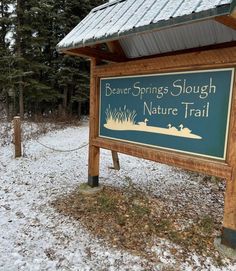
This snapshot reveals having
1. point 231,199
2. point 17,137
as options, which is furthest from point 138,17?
point 17,137

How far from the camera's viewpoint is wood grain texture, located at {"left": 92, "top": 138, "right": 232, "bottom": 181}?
2875 mm

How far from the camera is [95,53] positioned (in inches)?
171

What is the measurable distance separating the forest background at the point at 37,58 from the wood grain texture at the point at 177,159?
10706 mm

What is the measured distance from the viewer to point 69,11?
1595 centimetres

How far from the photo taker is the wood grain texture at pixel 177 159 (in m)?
2.88

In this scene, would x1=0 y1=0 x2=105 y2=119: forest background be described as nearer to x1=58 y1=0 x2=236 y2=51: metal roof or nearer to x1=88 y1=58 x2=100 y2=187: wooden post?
x1=88 y1=58 x2=100 y2=187: wooden post

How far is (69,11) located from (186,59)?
15206mm

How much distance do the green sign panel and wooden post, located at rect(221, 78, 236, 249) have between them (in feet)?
0.24

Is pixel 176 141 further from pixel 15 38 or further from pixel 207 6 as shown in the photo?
pixel 15 38

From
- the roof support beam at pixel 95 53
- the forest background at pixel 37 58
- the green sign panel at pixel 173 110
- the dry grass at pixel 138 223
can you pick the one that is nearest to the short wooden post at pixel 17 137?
the dry grass at pixel 138 223

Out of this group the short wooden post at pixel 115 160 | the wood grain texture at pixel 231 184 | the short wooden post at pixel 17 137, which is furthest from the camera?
the short wooden post at pixel 17 137

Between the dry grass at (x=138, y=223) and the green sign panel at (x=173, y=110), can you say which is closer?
the green sign panel at (x=173, y=110)

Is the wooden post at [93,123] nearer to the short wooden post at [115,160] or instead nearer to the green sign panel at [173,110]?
the green sign panel at [173,110]

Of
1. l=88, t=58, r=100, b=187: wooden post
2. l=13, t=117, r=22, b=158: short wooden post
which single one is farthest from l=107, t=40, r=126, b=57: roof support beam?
l=13, t=117, r=22, b=158: short wooden post
